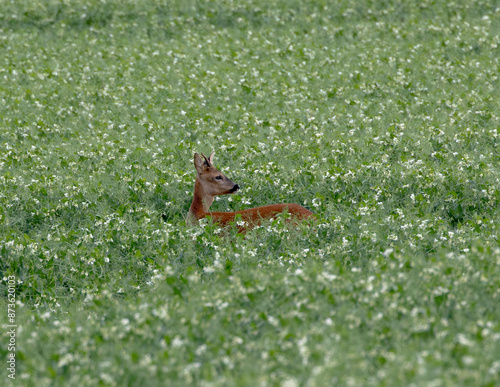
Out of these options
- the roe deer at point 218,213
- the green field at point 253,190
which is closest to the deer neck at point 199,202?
the roe deer at point 218,213

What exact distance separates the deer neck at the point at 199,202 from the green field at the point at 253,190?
43 centimetres

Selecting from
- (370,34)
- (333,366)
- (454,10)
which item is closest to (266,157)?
(333,366)

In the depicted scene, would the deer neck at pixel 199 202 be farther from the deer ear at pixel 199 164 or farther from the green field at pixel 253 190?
the green field at pixel 253 190

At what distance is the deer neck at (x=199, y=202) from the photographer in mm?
10586

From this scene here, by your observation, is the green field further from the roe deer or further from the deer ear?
the deer ear

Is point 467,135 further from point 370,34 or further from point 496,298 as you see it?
point 370,34

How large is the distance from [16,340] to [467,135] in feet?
33.1

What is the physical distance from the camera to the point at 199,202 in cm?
1083

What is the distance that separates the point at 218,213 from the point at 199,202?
2.22ft

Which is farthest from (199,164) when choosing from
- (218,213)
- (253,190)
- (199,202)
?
(218,213)

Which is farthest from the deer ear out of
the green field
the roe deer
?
the green field

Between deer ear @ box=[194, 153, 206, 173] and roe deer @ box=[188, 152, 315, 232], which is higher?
deer ear @ box=[194, 153, 206, 173]

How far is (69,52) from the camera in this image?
22.7 m

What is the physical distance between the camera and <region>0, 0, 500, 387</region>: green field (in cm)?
546
